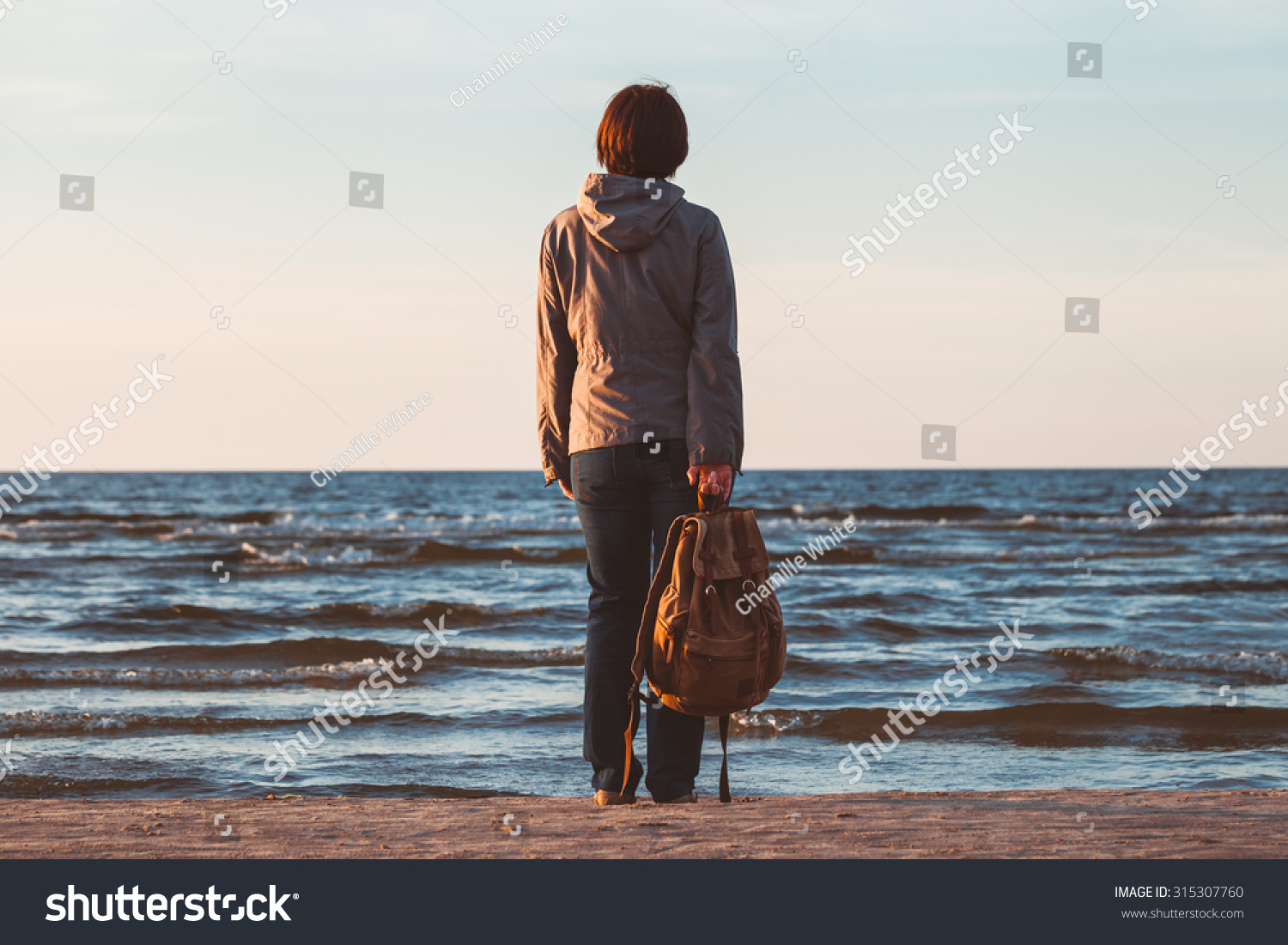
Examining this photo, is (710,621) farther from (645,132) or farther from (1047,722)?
(1047,722)

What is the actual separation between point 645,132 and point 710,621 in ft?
4.44

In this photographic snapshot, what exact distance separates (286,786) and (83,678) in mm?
3001

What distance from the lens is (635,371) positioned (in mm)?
3049

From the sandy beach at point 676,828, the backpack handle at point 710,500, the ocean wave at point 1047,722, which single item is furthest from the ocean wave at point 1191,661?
the backpack handle at point 710,500

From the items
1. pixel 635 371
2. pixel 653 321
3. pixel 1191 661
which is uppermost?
pixel 653 321

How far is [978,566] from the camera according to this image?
14.8 m

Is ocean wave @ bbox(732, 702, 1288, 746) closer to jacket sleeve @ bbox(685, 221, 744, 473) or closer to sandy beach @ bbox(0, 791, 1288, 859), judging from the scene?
sandy beach @ bbox(0, 791, 1288, 859)

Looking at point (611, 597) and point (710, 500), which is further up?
point (710, 500)

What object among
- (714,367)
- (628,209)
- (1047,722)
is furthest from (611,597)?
(1047,722)

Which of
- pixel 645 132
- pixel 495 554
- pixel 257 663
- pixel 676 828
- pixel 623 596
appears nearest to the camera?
pixel 676 828

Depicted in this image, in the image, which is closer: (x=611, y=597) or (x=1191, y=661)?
(x=611, y=597)

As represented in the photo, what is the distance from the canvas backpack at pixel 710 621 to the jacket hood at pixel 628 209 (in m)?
0.74

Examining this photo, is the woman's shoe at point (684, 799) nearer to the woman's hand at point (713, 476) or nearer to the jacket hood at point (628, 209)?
the woman's hand at point (713, 476)

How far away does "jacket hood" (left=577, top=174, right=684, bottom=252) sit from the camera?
3.02m
